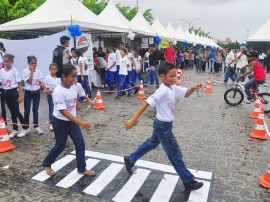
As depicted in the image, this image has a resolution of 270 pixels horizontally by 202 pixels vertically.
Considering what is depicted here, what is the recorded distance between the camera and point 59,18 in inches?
445

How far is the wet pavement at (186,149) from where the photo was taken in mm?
3658

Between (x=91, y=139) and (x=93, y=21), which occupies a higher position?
(x=93, y=21)

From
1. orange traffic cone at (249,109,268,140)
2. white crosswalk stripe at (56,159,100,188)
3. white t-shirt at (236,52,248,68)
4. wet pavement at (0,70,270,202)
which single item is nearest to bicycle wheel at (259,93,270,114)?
wet pavement at (0,70,270,202)

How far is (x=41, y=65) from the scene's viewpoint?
11.2 m

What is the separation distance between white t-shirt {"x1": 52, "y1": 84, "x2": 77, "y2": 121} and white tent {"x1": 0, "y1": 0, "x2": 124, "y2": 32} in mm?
7931

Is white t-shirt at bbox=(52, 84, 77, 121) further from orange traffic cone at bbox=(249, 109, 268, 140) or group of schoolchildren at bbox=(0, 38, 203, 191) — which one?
orange traffic cone at bbox=(249, 109, 268, 140)

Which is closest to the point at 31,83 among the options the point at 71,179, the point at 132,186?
the point at 71,179

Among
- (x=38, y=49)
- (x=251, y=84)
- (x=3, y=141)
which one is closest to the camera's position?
(x=3, y=141)

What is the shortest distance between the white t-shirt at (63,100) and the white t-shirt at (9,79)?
2233 millimetres

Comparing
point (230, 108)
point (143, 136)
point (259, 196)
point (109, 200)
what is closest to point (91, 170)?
point (109, 200)

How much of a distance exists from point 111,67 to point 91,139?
17.7 feet

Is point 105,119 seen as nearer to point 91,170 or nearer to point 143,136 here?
point 143,136

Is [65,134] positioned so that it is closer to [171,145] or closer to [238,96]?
[171,145]

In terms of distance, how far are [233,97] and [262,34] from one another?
2247 centimetres
